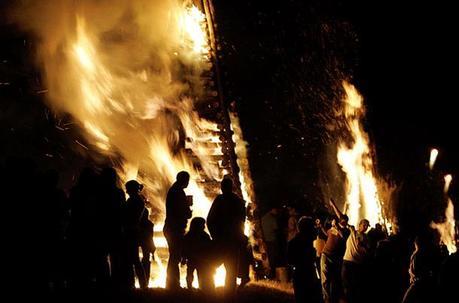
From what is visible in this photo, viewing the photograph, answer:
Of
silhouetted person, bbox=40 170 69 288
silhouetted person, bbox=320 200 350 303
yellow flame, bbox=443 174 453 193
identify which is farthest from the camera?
yellow flame, bbox=443 174 453 193

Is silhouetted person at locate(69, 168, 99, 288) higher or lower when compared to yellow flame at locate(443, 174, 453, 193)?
lower

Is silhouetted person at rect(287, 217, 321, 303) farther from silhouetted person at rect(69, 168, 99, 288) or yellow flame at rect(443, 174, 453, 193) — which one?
yellow flame at rect(443, 174, 453, 193)

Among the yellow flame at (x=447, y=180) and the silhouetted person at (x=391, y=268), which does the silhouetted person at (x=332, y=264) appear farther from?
the yellow flame at (x=447, y=180)

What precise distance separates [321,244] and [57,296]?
569 centimetres

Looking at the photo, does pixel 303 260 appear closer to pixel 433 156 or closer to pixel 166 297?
pixel 166 297

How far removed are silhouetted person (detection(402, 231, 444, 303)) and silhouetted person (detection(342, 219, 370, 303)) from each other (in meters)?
2.91

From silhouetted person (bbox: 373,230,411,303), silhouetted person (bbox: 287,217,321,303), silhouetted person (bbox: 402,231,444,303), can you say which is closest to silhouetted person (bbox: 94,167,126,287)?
silhouetted person (bbox: 287,217,321,303)

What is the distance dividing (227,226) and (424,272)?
270 centimetres

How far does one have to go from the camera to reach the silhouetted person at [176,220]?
7137 mm

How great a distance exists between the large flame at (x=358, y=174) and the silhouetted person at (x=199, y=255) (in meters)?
8.80

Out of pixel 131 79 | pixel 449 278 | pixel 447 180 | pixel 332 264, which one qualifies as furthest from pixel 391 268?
pixel 447 180

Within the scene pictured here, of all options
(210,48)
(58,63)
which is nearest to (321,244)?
(210,48)

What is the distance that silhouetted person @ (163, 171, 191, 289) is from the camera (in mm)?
7137

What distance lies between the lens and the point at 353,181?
18.4 meters
